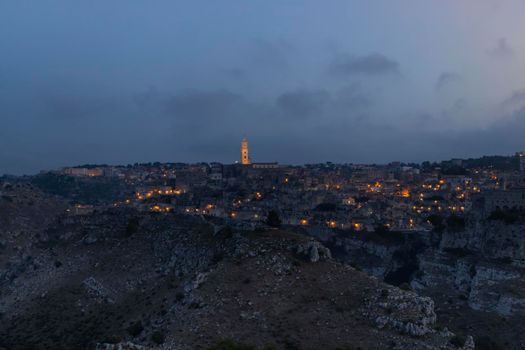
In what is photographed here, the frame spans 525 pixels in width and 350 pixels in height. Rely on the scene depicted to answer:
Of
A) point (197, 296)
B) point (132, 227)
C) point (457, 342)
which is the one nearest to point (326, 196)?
point (132, 227)

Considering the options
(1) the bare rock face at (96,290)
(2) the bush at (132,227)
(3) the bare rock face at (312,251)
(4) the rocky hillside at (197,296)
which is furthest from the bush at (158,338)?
(2) the bush at (132,227)

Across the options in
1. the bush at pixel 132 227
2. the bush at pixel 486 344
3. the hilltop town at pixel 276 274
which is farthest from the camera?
the bush at pixel 132 227

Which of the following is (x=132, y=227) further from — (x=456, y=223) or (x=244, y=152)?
(x=244, y=152)

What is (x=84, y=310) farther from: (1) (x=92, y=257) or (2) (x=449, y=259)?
(2) (x=449, y=259)

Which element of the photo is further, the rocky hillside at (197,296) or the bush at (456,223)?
the bush at (456,223)

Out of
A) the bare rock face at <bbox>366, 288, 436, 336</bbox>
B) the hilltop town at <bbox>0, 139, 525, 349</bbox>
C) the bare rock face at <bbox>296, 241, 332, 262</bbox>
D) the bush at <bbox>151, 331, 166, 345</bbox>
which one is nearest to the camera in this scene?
the bare rock face at <bbox>366, 288, 436, 336</bbox>

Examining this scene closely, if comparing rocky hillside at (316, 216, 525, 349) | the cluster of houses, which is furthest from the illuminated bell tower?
rocky hillside at (316, 216, 525, 349)

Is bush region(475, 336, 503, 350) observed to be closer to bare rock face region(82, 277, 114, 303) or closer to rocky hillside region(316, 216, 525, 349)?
rocky hillside region(316, 216, 525, 349)

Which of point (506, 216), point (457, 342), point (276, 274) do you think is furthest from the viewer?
point (506, 216)

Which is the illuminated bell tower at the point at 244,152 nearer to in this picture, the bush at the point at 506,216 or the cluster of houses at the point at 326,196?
the cluster of houses at the point at 326,196
